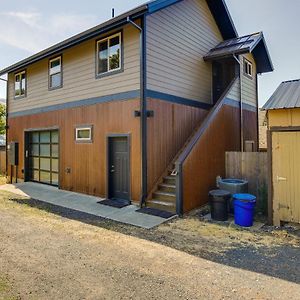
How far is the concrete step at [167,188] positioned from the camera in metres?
9.01

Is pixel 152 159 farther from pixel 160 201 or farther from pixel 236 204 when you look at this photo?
pixel 236 204

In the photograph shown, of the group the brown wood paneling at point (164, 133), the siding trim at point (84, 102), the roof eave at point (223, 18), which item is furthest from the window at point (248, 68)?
the siding trim at point (84, 102)

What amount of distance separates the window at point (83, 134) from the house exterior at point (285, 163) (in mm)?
6510

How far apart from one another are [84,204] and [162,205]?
110 inches

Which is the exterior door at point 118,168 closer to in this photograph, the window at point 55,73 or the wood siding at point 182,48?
the wood siding at point 182,48

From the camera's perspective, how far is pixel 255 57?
15.0 meters

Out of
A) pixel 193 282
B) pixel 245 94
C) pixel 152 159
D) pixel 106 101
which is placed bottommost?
pixel 193 282

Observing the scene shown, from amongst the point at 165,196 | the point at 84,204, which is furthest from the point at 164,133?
the point at 84,204

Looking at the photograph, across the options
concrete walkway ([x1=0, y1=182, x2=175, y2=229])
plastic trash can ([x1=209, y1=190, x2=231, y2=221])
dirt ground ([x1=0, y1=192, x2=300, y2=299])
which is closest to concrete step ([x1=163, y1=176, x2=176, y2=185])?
concrete walkway ([x1=0, y1=182, x2=175, y2=229])

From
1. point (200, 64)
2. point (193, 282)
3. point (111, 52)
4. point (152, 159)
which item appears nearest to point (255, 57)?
point (200, 64)

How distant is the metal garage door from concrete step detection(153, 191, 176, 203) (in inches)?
234

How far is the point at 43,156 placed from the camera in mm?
13898

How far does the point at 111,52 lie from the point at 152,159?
4.29 m

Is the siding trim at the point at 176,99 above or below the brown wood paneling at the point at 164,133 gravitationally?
above
